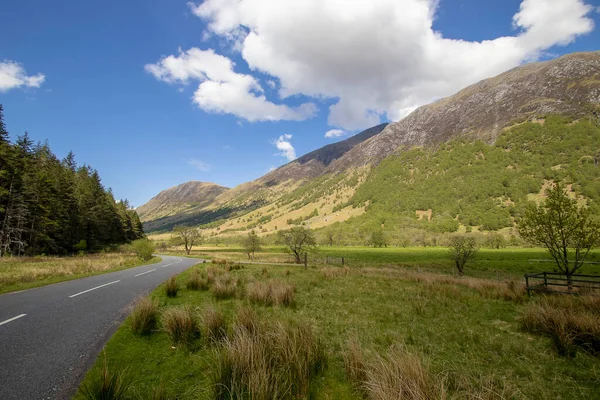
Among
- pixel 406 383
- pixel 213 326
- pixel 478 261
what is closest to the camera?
pixel 406 383

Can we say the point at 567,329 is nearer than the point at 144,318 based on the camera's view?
Yes

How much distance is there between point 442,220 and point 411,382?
556 feet

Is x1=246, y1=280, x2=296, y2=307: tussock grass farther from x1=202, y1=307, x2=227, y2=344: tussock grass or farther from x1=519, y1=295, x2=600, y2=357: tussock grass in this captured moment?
x1=519, y1=295, x2=600, y2=357: tussock grass

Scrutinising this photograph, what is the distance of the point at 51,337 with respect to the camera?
22.0ft

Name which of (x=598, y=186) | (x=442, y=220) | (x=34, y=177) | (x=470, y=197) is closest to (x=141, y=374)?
(x=34, y=177)

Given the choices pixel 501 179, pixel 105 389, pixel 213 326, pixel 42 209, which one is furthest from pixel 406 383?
pixel 501 179

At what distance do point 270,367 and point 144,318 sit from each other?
4827mm

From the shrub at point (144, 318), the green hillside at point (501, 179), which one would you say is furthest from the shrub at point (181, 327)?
the green hillside at point (501, 179)

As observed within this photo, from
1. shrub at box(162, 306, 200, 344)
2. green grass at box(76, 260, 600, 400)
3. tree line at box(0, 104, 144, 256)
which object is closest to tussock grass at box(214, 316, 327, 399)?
green grass at box(76, 260, 600, 400)

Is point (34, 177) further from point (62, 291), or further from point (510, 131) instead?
point (510, 131)

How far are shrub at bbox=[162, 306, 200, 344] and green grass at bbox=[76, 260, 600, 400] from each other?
242mm

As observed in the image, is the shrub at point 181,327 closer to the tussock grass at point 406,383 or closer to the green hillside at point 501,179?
the tussock grass at point 406,383

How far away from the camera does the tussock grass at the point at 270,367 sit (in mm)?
3900

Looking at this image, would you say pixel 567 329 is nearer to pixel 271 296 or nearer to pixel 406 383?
pixel 406 383
